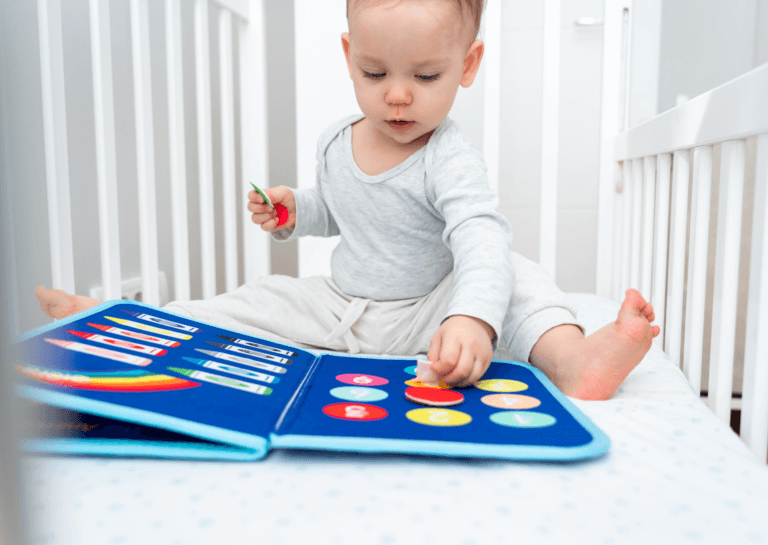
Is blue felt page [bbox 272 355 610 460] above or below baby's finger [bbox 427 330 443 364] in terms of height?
below

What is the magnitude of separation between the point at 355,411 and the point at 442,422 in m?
0.07

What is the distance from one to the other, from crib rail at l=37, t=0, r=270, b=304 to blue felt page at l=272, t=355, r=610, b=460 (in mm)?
428

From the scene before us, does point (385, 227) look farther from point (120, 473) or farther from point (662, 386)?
point (120, 473)

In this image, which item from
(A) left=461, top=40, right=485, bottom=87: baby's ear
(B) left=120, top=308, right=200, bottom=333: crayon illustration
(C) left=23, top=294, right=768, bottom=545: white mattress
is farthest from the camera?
(A) left=461, top=40, right=485, bottom=87: baby's ear

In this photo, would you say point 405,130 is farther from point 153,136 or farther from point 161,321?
point 153,136

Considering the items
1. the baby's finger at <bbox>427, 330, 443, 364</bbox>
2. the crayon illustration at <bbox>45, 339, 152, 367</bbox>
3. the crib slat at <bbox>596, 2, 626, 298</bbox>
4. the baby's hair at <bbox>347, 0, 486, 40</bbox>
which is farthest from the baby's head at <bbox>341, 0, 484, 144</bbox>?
the crib slat at <bbox>596, 2, 626, 298</bbox>

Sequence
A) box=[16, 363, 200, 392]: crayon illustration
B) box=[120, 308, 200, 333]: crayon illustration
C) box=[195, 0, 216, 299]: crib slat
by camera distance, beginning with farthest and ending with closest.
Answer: box=[195, 0, 216, 299]: crib slat → box=[120, 308, 200, 333]: crayon illustration → box=[16, 363, 200, 392]: crayon illustration

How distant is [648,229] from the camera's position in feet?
3.10

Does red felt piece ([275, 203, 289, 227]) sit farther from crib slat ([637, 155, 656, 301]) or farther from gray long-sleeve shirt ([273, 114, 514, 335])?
crib slat ([637, 155, 656, 301])

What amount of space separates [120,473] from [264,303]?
46 centimetres

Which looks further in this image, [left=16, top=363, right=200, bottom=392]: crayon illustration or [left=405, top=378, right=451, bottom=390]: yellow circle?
[left=405, top=378, right=451, bottom=390]: yellow circle

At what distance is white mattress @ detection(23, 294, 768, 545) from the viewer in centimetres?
32

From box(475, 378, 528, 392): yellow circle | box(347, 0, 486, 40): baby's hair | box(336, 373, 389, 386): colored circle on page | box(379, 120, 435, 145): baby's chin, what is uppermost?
box(347, 0, 486, 40): baby's hair

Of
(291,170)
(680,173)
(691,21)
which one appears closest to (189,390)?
(680,173)
